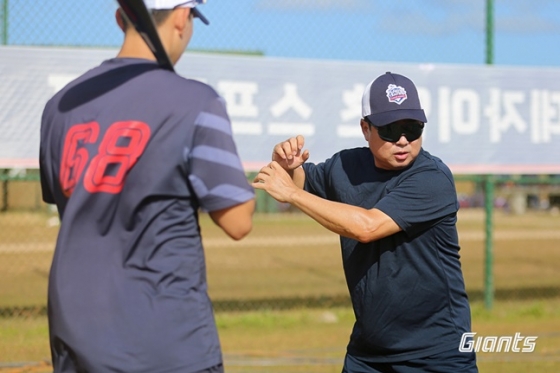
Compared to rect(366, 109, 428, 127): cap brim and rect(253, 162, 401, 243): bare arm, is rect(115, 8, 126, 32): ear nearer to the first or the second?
rect(253, 162, 401, 243): bare arm

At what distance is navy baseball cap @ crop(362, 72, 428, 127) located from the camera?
12.6 ft

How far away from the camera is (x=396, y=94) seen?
3.90 m

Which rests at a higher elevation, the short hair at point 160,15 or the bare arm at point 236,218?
the short hair at point 160,15

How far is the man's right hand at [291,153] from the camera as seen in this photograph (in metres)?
4.05

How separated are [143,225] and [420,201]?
1.75 meters

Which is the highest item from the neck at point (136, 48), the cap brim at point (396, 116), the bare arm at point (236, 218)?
the neck at point (136, 48)

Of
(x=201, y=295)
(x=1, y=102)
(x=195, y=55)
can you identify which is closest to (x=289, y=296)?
(x=195, y=55)

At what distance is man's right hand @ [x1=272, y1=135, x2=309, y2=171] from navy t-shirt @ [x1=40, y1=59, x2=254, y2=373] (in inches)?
66.7

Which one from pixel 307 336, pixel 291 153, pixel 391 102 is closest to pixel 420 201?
pixel 391 102

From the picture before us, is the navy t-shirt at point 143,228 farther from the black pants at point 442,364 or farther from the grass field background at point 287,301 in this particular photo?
the grass field background at point 287,301

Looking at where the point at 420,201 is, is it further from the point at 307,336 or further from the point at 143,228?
the point at 307,336

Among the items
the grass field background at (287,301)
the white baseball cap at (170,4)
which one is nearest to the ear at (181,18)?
the white baseball cap at (170,4)

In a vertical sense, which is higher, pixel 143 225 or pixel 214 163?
pixel 214 163

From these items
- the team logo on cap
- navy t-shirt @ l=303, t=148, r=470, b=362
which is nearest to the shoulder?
navy t-shirt @ l=303, t=148, r=470, b=362
